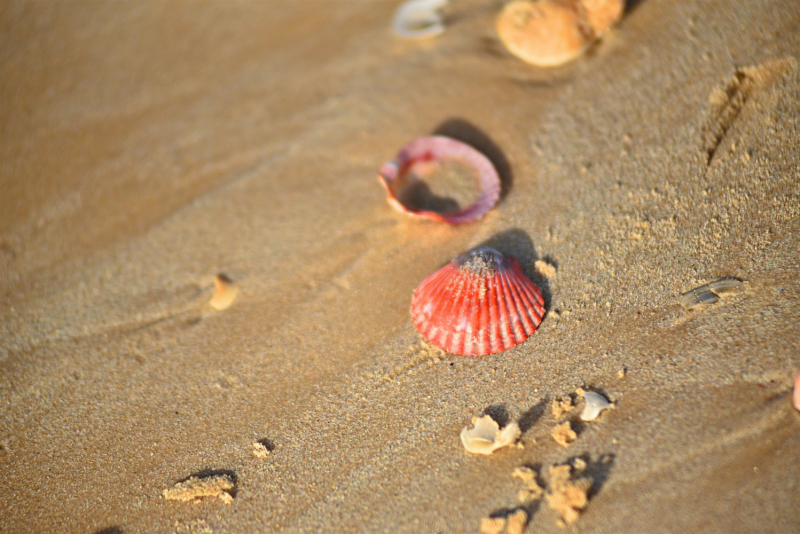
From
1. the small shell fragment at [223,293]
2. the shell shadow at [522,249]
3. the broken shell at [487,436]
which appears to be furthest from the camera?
the small shell fragment at [223,293]

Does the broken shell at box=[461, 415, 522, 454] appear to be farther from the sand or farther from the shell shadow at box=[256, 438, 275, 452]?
the shell shadow at box=[256, 438, 275, 452]

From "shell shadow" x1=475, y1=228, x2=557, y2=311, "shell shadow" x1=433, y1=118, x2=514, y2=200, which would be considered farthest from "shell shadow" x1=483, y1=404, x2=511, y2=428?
"shell shadow" x1=433, y1=118, x2=514, y2=200

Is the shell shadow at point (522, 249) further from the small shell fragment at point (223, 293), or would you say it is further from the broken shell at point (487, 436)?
the small shell fragment at point (223, 293)

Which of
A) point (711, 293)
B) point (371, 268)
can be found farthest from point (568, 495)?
point (371, 268)

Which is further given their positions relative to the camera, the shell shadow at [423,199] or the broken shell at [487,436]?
the shell shadow at [423,199]

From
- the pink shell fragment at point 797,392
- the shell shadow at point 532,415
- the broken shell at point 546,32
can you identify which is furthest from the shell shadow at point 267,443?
the broken shell at point 546,32

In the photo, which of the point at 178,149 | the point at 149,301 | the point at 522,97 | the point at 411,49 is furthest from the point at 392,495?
the point at 411,49

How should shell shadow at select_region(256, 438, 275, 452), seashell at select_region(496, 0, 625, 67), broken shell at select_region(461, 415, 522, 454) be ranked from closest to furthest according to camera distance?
broken shell at select_region(461, 415, 522, 454)
shell shadow at select_region(256, 438, 275, 452)
seashell at select_region(496, 0, 625, 67)

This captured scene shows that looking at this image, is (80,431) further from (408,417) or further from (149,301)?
(408,417)
